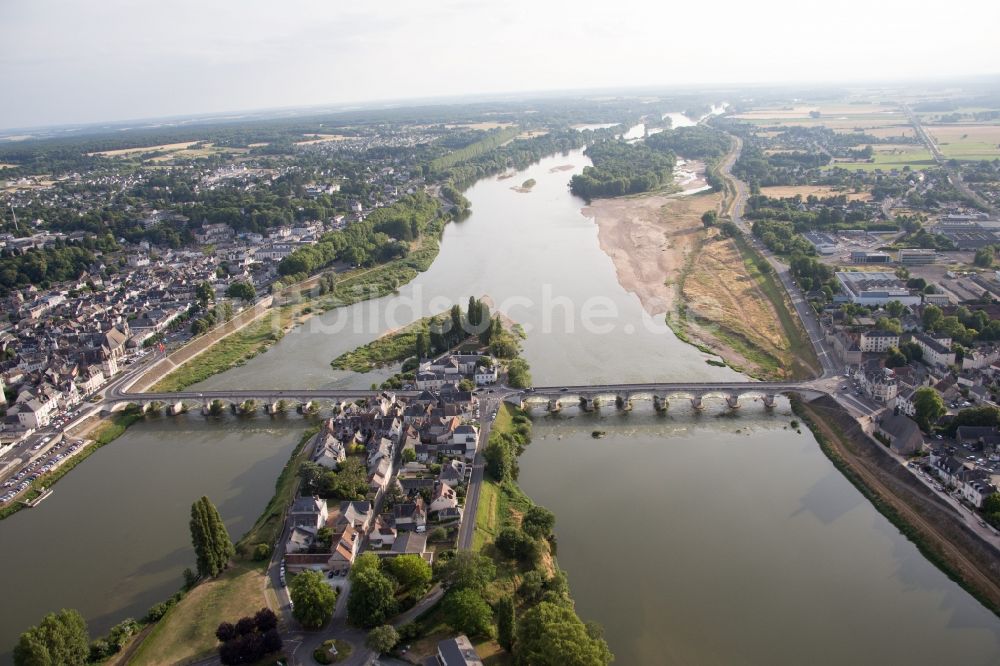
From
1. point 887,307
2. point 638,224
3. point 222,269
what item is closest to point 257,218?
point 222,269

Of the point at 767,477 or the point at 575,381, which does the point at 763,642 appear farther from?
the point at 575,381

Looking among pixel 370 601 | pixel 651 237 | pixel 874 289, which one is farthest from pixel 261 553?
pixel 651 237

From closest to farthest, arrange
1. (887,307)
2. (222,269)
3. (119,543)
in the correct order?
(119,543), (887,307), (222,269)

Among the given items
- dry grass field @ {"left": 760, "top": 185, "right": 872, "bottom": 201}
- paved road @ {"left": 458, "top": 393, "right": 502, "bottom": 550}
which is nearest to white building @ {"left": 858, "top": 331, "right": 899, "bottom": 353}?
paved road @ {"left": 458, "top": 393, "right": 502, "bottom": 550}

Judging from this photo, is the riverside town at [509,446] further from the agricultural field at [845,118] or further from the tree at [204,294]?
the agricultural field at [845,118]

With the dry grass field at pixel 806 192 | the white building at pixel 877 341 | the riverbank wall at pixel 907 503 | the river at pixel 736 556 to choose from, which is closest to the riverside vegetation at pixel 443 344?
the river at pixel 736 556

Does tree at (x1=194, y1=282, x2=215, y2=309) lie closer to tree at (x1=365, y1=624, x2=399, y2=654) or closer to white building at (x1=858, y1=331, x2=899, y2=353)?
tree at (x1=365, y1=624, x2=399, y2=654)

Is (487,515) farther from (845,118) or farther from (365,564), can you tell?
(845,118)
